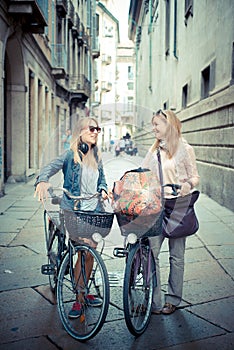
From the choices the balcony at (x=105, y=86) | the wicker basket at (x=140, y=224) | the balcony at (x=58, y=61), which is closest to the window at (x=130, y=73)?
the balcony at (x=105, y=86)

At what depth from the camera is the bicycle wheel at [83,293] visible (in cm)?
315

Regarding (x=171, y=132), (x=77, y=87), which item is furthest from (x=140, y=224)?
(x=77, y=87)

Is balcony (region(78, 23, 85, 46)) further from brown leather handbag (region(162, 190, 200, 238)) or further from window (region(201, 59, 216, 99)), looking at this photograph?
brown leather handbag (region(162, 190, 200, 238))

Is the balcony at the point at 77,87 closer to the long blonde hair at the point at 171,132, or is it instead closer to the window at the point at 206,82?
the window at the point at 206,82

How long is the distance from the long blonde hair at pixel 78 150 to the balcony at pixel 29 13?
28.2 ft

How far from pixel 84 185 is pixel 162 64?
58.2 ft

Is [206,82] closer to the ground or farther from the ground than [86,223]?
farther from the ground

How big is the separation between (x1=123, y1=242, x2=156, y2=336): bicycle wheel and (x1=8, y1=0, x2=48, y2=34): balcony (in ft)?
30.5

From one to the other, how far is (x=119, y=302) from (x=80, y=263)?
30.6 inches

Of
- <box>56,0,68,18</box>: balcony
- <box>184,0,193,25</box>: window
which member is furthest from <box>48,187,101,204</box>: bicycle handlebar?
<box>56,0,68,18</box>: balcony

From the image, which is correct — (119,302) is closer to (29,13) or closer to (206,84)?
(206,84)

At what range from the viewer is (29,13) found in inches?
460

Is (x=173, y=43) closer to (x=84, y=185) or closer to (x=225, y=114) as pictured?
(x=225, y=114)

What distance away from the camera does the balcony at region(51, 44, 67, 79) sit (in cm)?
1970
